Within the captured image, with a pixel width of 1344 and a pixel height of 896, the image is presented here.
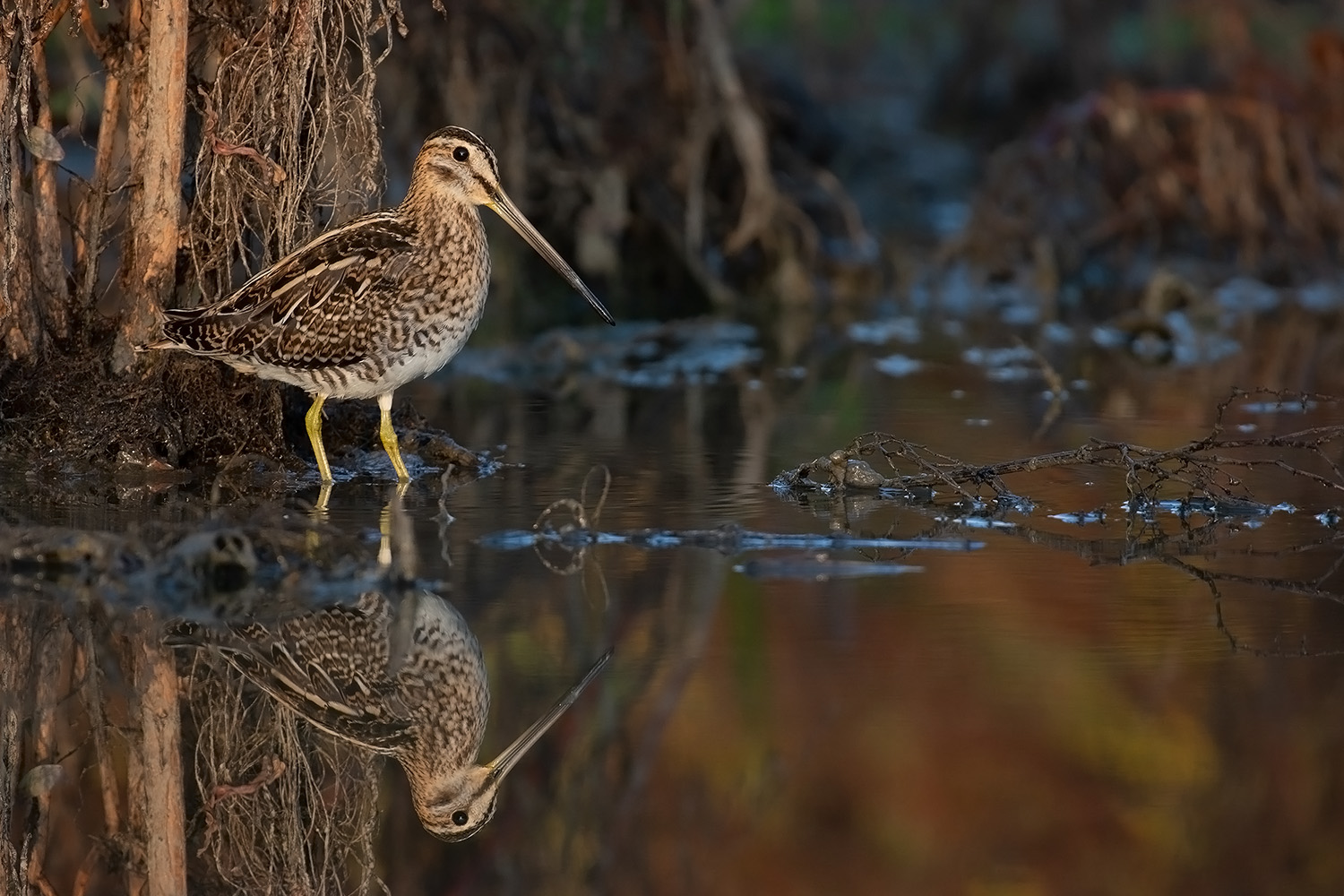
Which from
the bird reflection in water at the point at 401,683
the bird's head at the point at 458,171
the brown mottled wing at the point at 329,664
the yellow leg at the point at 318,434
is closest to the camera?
the bird reflection in water at the point at 401,683

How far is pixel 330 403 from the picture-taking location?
6.77 meters

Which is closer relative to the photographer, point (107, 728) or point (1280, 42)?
point (107, 728)

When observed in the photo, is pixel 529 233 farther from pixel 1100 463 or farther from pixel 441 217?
pixel 1100 463

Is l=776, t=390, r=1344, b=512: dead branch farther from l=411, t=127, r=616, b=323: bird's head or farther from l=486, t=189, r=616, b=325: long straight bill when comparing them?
l=411, t=127, r=616, b=323: bird's head

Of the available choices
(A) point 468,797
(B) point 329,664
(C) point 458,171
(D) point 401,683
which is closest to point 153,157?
(C) point 458,171

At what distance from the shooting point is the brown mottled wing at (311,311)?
5.85 metres

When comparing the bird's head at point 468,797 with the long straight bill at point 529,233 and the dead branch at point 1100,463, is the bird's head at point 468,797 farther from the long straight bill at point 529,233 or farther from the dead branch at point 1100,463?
the long straight bill at point 529,233

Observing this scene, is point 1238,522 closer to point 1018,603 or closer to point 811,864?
point 1018,603

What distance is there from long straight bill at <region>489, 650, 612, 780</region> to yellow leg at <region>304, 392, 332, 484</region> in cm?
218

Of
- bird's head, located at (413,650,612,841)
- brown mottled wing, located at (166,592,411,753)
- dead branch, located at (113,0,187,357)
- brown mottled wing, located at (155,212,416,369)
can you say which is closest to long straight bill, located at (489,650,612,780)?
bird's head, located at (413,650,612,841)

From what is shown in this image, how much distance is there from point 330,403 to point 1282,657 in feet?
11.7

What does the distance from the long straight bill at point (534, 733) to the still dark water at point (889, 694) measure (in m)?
0.02

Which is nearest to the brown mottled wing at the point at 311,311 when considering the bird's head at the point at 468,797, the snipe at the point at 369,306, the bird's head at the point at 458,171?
the snipe at the point at 369,306

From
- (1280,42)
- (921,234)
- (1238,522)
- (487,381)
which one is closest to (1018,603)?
(1238,522)
